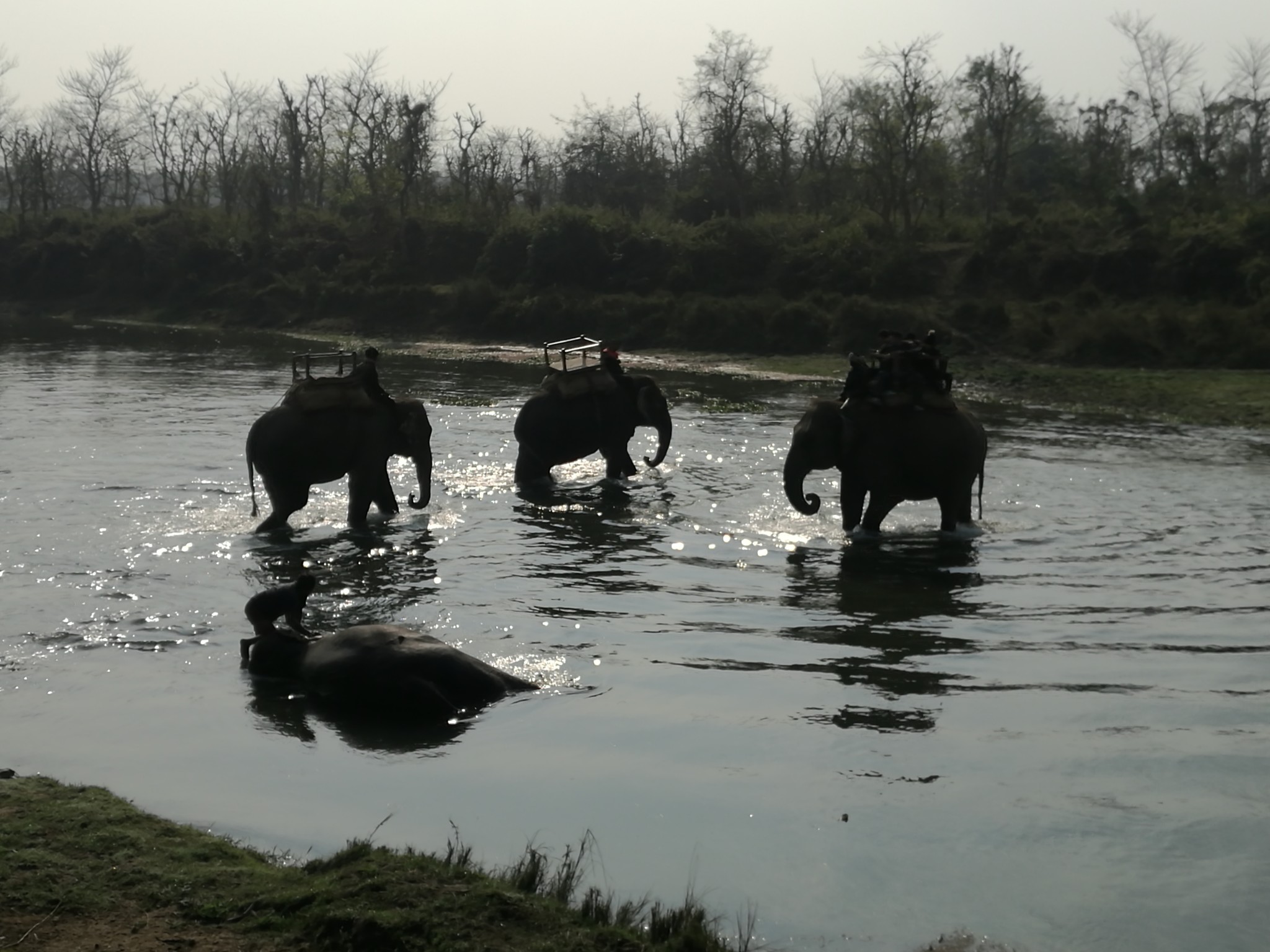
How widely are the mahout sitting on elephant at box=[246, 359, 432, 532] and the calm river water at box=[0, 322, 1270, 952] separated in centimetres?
44

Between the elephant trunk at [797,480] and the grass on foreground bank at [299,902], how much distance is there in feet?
25.2

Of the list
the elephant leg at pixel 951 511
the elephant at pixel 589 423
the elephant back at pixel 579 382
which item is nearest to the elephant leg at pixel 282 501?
the elephant at pixel 589 423

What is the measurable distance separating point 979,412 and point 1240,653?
51.9 feet

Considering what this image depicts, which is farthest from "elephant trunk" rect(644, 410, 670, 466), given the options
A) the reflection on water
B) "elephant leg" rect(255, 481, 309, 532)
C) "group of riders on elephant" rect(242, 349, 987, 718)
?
"elephant leg" rect(255, 481, 309, 532)

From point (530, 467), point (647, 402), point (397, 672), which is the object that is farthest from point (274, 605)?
point (647, 402)

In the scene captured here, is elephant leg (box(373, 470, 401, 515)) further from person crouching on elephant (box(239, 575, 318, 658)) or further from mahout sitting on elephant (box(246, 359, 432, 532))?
person crouching on elephant (box(239, 575, 318, 658))

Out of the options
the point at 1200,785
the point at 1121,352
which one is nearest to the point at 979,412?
the point at 1121,352

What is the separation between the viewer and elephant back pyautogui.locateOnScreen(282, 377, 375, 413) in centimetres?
1341

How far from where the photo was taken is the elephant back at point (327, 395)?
13406 millimetres

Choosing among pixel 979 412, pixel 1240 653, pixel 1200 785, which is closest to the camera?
pixel 1200 785

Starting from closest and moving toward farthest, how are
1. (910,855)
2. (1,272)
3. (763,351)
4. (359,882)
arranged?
(359,882)
(910,855)
(763,351)
(1,272)

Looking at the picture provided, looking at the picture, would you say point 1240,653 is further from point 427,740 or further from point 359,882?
point 359,882

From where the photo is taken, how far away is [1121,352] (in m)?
31.7

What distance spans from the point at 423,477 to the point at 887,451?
14.7 ft
